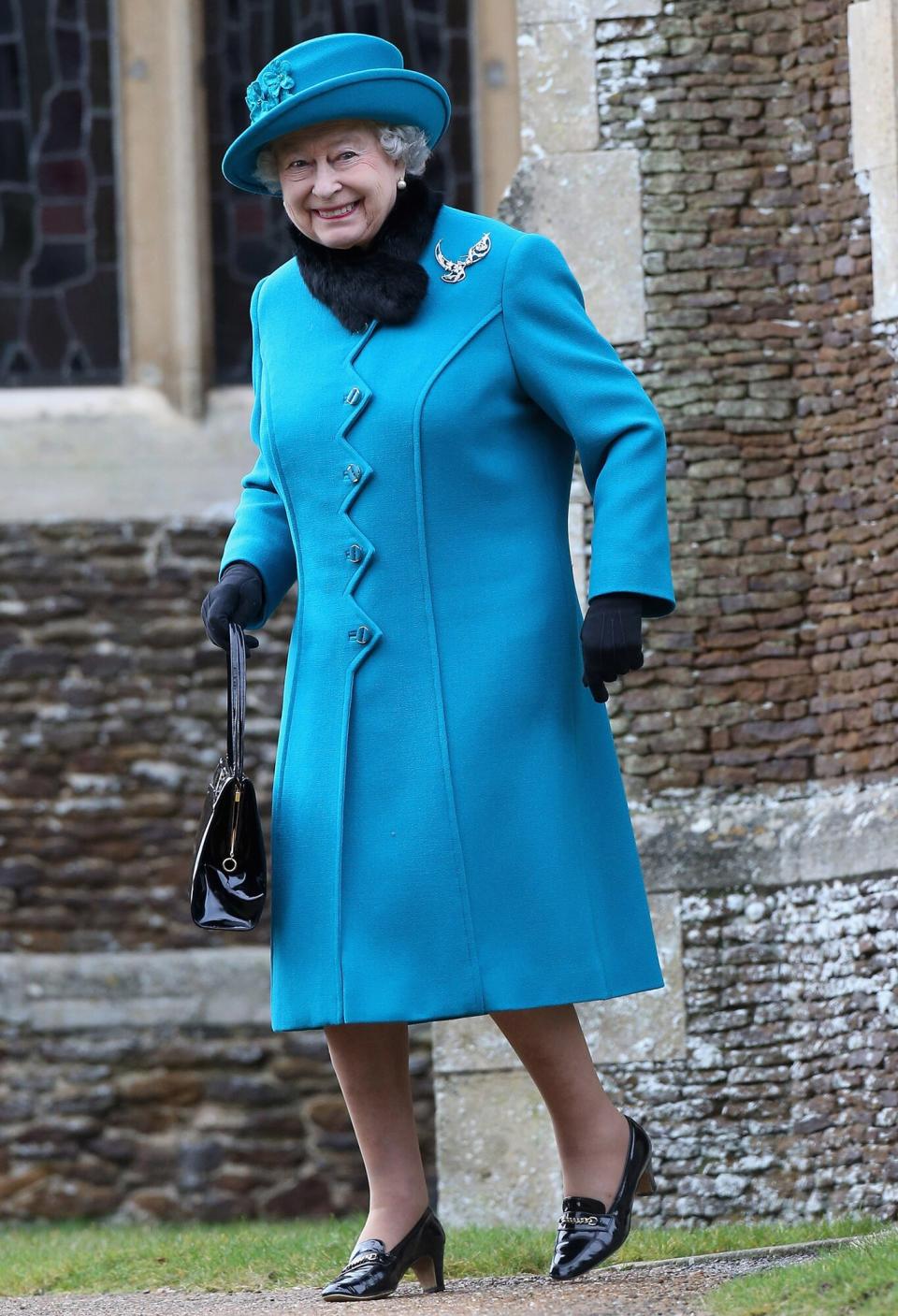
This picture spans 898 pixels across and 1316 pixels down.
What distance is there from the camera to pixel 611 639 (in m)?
3.25

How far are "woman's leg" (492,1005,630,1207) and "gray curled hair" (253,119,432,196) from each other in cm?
140

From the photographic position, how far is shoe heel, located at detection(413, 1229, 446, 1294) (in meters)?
3.51

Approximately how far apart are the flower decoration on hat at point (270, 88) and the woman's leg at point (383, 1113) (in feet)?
4.83

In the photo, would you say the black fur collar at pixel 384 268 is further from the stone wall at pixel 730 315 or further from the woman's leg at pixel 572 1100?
the stone wall at pixel 730 315

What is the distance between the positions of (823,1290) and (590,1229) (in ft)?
1.29

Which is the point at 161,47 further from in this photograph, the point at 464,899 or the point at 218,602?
the point at 464,899

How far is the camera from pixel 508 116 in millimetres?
7863

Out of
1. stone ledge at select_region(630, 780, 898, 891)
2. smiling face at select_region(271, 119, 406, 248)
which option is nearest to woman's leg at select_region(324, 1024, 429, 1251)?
smiling face at select_region(271, 119, 406, 248)

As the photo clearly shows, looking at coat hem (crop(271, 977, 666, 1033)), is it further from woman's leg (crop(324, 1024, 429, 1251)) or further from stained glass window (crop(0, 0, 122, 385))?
stained glass window (crop(0, 0, 122, 385))

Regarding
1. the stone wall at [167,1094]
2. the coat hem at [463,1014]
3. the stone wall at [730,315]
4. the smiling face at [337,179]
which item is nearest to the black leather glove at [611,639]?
the coat hem at [463,1014]

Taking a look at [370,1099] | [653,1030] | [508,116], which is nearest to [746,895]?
[653,1030]

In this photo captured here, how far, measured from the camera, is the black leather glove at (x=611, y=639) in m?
3.25

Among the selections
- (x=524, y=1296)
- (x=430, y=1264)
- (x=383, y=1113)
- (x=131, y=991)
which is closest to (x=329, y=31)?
(x=131, y=991)

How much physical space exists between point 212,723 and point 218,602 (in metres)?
4.00
